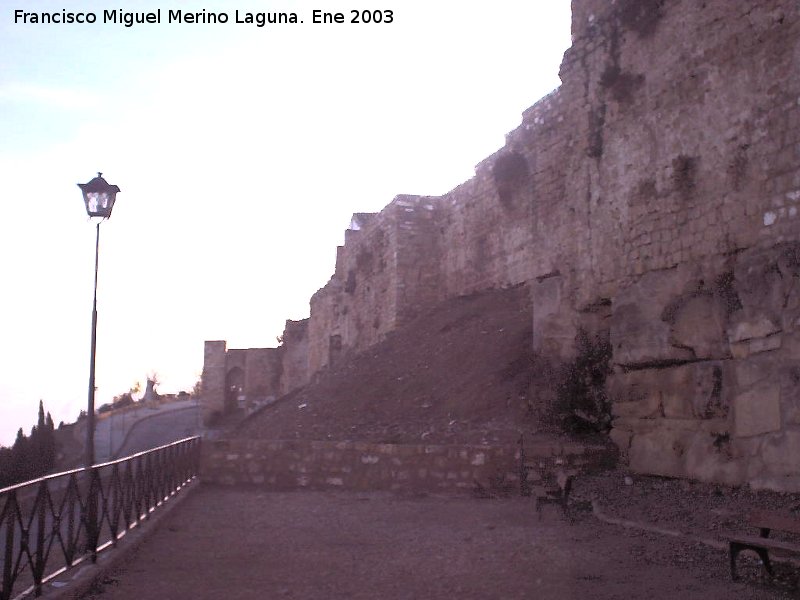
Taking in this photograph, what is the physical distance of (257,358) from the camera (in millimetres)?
41094

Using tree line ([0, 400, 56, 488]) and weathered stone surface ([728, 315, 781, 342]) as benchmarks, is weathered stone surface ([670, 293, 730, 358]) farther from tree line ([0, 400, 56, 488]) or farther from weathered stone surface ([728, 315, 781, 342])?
tree line ([0, 400, 56, 488])

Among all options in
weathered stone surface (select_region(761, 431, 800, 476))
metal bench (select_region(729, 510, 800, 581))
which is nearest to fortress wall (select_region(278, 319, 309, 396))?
weathered stone surface (select_region(761, 431, 800, 476))

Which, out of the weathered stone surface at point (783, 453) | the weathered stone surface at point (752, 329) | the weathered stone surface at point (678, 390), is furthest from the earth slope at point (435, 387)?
the weathered stone surface at point (783, 453)

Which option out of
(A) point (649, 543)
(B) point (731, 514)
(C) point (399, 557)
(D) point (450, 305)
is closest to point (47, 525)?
(C) point (399, 557)

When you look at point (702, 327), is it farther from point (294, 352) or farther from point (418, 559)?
point (294, 352)

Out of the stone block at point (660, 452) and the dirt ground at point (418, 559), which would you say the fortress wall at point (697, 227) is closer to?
the stone block at point (660, 452)

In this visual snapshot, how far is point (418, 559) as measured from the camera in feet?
22.1

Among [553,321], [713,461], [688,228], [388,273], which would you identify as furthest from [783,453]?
[388,273]

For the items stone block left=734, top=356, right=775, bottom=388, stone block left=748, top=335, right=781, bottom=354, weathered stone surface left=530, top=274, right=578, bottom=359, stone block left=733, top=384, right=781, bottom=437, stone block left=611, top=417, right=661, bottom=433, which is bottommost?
stone block left=611, top=417, right=661, bottom=433

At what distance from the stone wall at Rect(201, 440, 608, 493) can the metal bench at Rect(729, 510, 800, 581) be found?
3.85 m

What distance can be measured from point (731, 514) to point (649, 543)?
865 mm

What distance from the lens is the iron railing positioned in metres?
4.68

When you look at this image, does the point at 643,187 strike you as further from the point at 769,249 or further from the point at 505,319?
the point at 505,319

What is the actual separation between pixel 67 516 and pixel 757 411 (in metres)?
6.05
